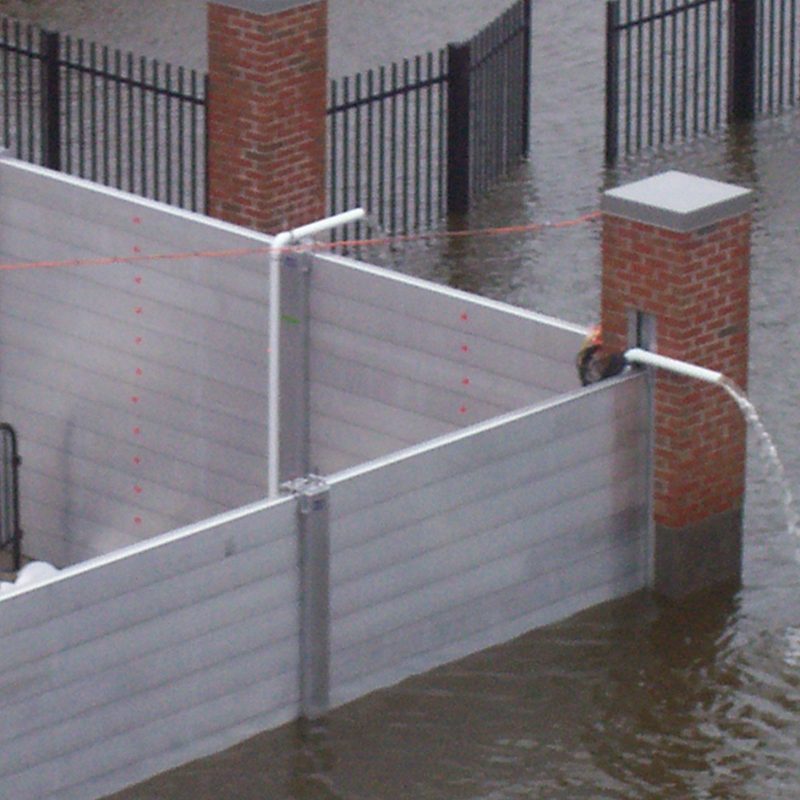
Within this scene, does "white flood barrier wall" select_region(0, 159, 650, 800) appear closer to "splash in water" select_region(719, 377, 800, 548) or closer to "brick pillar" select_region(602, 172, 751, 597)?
"brick pillar" select_region(602, 172, 751, 597)

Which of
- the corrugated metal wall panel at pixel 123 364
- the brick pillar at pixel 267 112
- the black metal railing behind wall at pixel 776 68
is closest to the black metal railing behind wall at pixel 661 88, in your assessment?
the black metal railing behind wall at pixel 776 68

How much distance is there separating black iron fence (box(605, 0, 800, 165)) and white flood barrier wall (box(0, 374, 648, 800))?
8504mm

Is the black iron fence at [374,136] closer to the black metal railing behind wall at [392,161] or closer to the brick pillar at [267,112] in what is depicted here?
the black metal railing behind wall at [392,161]

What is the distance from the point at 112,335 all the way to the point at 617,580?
3.66 m

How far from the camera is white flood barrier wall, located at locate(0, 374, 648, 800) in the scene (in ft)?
44.9

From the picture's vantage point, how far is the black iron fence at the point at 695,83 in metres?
24.3

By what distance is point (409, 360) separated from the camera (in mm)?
16719

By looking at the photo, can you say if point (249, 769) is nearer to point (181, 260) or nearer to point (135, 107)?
point (181, 260)

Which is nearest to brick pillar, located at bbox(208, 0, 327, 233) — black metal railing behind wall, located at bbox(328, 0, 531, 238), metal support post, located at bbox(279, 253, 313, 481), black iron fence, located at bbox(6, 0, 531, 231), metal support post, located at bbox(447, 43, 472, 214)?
black iron fence, located at bbox(6, 0, 531, 231)

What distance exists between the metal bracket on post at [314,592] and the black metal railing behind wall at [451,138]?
25.9ft

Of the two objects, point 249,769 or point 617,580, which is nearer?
point 249,769

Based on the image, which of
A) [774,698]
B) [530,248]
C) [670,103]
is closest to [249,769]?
[774,698]

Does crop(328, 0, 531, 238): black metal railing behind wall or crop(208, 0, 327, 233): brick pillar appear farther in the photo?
crop(328, 0, 531, 238): black metal railing behind wall

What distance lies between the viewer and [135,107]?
87.5 feet
